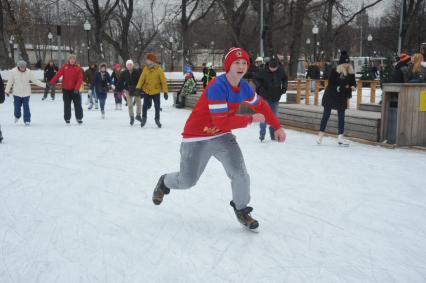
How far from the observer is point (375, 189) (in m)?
5.60

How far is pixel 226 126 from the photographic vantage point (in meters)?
3.62

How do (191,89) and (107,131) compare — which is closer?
(107,131)

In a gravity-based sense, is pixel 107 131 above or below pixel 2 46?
below

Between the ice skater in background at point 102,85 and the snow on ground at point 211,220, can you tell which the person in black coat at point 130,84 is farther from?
the snow on ground at point 211,220

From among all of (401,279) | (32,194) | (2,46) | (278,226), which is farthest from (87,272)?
(2,46)

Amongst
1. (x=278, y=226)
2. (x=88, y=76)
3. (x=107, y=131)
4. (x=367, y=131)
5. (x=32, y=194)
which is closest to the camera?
(x=278, y=226)

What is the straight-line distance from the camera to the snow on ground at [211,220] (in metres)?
3.27

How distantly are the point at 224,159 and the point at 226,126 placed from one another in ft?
1.33

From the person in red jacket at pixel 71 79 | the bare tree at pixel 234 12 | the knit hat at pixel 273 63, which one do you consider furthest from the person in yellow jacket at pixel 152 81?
the bare tree at pixel 234 12

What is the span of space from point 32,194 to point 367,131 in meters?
6.27

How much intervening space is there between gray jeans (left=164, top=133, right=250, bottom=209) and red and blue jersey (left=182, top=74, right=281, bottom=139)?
0.08m

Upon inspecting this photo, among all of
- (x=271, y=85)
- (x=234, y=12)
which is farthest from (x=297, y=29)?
(x=271, y=85)

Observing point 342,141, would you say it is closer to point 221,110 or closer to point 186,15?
point 221,110

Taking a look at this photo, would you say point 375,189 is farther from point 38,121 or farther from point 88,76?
point 88,76
